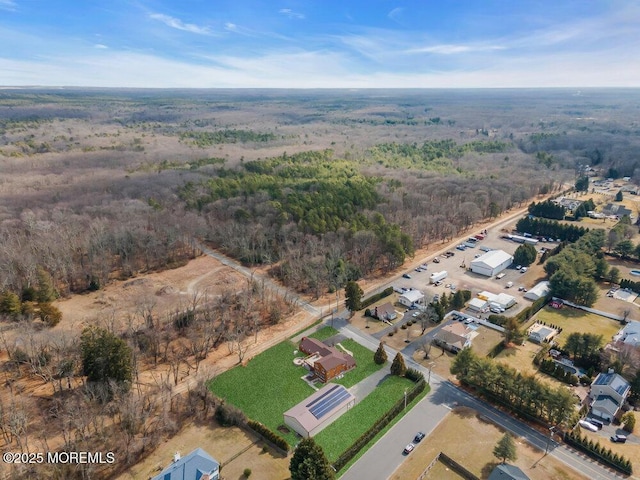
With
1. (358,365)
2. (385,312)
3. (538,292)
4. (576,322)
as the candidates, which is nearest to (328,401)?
(358,365)

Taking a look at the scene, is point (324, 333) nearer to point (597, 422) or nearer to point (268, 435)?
point (268, 435)

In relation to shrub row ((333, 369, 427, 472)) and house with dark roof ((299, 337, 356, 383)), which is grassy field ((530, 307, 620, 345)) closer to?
shrub row ((333, 369, 427, 472))

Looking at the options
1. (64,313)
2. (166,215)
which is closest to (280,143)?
(166,215)

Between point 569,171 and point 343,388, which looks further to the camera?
point 569,171

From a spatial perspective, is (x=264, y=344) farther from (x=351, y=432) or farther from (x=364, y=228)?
(x=364, y=228)

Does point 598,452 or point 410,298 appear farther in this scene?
point 410,298
